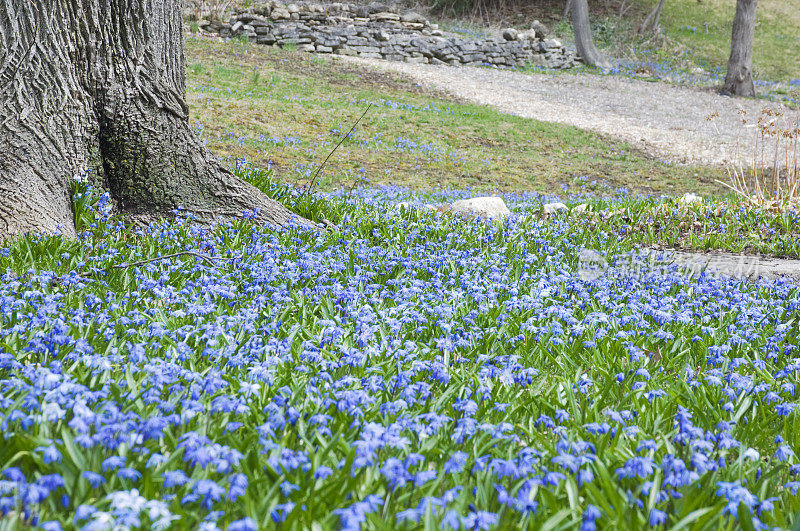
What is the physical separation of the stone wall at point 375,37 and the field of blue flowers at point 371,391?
18026 mm

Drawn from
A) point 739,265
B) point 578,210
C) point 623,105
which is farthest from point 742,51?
point 739,265

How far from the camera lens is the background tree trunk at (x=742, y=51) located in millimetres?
20781

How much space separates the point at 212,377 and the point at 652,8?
37.8 meters

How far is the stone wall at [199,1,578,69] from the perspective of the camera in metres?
21.2

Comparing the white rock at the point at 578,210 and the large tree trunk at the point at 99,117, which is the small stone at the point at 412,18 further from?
the large tree trunk at the point at 99,117

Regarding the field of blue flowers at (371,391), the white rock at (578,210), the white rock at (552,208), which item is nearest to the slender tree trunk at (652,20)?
the white rock at (578,210)

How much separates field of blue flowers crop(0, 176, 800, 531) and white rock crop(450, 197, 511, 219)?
1939mm

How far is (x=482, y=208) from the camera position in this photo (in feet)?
23.4

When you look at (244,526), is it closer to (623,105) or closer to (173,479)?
(173,479)

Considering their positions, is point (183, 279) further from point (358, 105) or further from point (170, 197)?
point (358, 105)

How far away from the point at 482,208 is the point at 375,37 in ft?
56.2

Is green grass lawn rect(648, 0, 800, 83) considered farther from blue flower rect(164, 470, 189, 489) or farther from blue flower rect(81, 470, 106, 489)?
blue flower rect(81, 470, 106, 489)

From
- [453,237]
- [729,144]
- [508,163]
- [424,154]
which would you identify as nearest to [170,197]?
[453,237]

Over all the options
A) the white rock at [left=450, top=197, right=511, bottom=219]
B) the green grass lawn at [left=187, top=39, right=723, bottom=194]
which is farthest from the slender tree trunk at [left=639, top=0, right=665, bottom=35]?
the white rock at [left=450, top=197, right=511, bottom=219]
